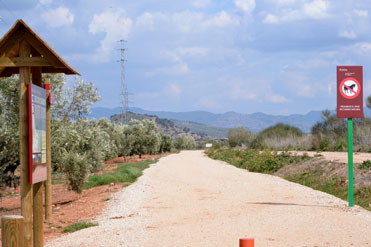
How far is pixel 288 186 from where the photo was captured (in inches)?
805

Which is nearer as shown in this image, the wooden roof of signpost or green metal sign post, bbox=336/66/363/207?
the wooden roof of signpost

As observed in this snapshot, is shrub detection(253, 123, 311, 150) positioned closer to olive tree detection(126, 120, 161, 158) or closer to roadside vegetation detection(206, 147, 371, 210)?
roadside vegetation detection(206, 147, 371, 210)

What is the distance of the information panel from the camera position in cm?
748

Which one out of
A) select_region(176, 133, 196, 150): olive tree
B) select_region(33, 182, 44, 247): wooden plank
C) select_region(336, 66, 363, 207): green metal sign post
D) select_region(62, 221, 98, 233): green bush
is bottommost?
select_region(176, 133, 196, 150): olive tree

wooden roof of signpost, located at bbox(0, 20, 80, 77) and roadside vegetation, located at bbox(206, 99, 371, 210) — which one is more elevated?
wooden roof of signpost, located at bbox(0, 20, 80, 77)

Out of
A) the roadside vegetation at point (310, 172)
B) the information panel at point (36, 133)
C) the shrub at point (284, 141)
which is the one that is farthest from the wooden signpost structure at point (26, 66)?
→ the shrub at point (284, 141)

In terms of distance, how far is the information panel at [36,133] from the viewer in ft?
24.6

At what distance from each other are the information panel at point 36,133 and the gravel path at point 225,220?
7.99 ft

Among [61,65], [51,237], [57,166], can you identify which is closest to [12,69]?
[61,65]

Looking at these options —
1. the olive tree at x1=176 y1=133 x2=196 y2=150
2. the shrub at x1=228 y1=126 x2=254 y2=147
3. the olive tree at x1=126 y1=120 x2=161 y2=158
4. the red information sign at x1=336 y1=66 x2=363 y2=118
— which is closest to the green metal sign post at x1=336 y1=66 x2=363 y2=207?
the red information sign at x1=336 y1=66 x2=363 y2=118

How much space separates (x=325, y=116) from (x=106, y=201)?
41.1 m

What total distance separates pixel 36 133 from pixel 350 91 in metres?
9.16

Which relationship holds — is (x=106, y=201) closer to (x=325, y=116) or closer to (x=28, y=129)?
(x=28, y=129)

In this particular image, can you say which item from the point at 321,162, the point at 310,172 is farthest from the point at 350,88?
the point at 321,162
